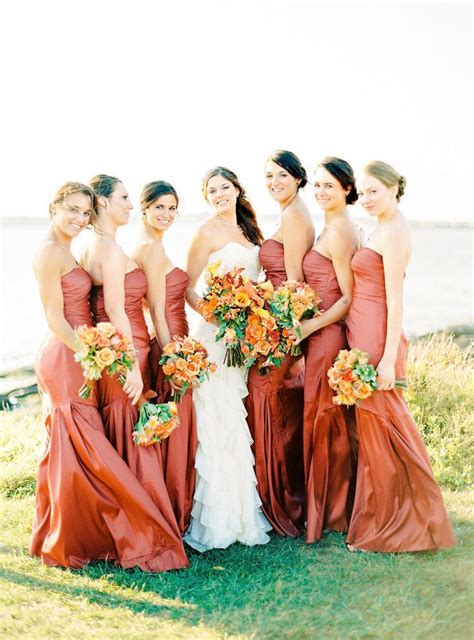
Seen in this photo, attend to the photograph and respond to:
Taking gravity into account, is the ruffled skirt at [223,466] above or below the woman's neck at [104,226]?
below

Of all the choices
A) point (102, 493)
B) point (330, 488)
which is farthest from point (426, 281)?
point (102, 493)

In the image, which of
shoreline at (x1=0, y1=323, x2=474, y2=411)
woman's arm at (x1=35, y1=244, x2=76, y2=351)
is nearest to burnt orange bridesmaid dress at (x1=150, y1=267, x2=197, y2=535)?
woman's arm at (x1=35, y1=244, x2=76, y2=351)

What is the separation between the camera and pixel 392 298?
18.7ft

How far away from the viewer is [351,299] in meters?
6.10

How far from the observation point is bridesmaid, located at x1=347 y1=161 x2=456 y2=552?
573cm

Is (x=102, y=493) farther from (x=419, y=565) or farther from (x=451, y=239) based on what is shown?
(x=451, y=239)

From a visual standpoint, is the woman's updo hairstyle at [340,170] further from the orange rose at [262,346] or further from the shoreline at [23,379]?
the shoreline at [23,379]

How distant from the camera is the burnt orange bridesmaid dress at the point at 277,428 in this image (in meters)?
6.35

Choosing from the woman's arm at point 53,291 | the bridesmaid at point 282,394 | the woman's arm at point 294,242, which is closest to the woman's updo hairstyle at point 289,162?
the bridesmaid at point 282,394

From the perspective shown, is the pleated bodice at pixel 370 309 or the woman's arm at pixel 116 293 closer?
the woman's arm at pixel 116 293

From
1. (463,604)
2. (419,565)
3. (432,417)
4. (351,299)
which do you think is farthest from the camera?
(432,417)

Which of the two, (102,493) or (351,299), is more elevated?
(351,299)

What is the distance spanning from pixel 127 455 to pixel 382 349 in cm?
210

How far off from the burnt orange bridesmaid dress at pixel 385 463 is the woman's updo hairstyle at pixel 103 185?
6.32ft
